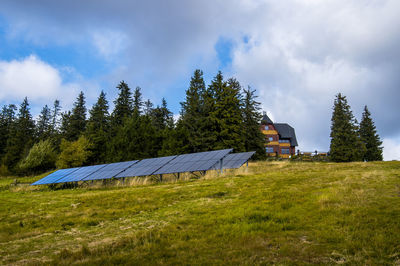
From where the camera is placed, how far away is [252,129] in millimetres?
46781

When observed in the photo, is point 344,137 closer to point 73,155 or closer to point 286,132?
point 286,132

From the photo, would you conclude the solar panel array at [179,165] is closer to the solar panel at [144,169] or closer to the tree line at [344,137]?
the solar panel at [144,169]

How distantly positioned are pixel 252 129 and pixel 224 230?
41.0m

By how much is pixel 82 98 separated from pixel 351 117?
68.7 meters

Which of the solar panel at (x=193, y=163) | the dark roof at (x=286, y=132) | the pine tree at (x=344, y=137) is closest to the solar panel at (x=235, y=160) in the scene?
the solar panel at (x=193, y=163)

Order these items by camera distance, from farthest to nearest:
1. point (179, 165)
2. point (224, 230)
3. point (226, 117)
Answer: point (226, 117), point (179, 165), point (224, 230)

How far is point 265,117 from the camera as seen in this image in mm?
73250

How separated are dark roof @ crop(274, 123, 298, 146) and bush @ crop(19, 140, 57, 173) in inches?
2342

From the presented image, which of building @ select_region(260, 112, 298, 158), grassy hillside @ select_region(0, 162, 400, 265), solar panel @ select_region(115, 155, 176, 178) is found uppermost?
building @ select_region(260, 112, 298, 158)

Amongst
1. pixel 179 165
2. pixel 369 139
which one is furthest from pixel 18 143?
pixel 369 139

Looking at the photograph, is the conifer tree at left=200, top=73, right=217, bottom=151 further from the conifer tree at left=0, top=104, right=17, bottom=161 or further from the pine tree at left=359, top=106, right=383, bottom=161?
the conifer tree at left=0, top=104, right=17, bottom=161

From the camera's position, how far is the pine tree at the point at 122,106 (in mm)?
66375

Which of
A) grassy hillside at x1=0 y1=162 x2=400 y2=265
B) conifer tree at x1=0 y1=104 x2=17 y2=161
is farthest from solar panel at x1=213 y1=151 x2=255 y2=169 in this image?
conifer tree at x1=0 y1=104 x2=17 y2=161

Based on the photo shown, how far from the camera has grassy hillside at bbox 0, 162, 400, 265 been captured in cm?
515
